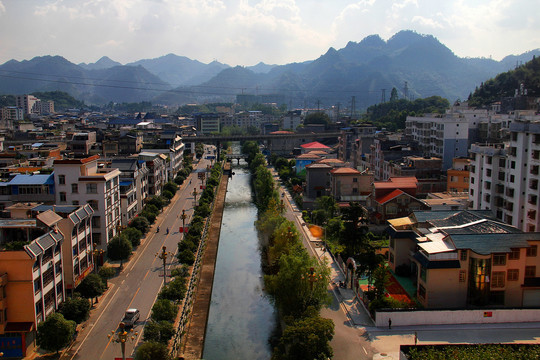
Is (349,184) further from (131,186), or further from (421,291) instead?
(421,291)

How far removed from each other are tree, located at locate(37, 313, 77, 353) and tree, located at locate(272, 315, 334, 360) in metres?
5.56

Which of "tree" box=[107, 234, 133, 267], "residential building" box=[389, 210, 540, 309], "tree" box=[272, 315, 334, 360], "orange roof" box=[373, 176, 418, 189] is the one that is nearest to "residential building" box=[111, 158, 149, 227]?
"tree" box=[107, 234, 133, 267]

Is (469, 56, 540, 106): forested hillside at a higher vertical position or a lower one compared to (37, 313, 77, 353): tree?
higher

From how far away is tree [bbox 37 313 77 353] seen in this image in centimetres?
1268

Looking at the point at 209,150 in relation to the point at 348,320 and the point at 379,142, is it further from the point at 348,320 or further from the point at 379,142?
the point at 348,320

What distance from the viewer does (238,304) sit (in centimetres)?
1866

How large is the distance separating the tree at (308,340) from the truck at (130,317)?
5075 mm

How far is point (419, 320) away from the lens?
14484mm

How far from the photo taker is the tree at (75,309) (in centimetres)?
1422

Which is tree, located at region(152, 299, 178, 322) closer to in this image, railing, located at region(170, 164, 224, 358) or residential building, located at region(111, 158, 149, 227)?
railing, located at region(170, 164, 224, 358)

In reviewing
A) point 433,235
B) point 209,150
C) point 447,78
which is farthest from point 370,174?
point 447,78

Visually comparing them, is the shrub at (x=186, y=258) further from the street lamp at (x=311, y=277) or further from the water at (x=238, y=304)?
the street lamp at (x=311, y=277)

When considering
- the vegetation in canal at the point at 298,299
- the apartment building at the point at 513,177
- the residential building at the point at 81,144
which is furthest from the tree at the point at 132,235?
the residential building at the point at 81,144

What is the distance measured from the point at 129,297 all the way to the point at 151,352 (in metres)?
5.78
